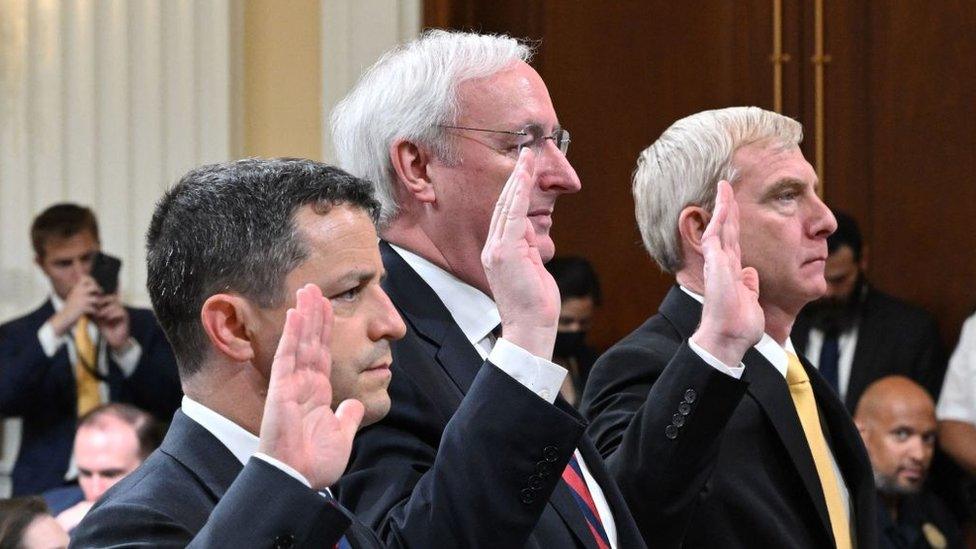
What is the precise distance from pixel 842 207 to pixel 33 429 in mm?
2849

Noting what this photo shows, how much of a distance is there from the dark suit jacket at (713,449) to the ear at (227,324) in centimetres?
84

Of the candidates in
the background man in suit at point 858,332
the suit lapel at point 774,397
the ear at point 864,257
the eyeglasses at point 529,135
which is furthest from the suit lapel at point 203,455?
the ear at point 864,257

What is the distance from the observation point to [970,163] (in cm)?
602

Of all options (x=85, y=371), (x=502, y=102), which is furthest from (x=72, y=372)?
(x=502, y=102)

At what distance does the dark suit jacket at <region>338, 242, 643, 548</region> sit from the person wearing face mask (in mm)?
2729

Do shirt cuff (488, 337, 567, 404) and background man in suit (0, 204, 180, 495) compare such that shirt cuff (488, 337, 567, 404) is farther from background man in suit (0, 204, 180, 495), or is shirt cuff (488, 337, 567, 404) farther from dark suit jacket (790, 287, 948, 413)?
dark suit jacket (790, 287, 948, 413)

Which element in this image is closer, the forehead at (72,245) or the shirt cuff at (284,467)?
the shirt cuff at (284,467)

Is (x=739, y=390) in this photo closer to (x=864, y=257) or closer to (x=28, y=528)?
(x=28, y=528)

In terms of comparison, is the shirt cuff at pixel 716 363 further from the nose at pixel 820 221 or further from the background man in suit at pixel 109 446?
the background man in suit at pixel 109 446

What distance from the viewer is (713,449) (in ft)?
8.29

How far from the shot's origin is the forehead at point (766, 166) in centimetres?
293

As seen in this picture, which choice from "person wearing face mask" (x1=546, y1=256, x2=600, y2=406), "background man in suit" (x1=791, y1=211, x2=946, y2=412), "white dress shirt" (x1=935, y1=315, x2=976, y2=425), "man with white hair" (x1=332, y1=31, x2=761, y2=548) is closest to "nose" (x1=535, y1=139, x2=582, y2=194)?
"man with white hair" (x1=332, y1=31, x2=761, y2=548)

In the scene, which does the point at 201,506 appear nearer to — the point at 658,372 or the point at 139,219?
the point at 658,372

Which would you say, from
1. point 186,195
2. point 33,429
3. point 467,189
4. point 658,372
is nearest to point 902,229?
point 33,429
